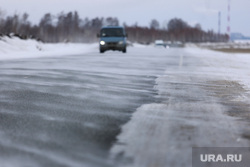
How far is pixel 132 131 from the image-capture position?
509 cm

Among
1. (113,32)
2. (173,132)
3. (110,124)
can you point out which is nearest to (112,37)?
(113,32)

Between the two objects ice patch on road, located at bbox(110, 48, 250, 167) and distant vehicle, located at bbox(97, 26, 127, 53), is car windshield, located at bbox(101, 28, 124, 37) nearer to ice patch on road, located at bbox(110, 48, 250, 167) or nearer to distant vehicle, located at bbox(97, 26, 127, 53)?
distant vehicle, located at bbox(97, 26, 127, 53)

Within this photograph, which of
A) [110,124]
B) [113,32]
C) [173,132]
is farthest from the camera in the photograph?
[113,32]

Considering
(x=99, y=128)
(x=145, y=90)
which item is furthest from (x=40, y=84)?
(x=99, y=128)

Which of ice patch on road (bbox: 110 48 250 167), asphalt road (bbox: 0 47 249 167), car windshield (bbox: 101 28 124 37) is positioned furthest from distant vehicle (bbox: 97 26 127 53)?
ice patch on road (bbox: 110 48 250 167)

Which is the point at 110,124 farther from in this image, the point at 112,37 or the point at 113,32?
the point at 113,32

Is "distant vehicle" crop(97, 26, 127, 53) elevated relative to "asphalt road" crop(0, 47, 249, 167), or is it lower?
elevated

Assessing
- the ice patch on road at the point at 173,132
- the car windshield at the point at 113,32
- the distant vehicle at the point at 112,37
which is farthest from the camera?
the car windshield at the point at 113,32

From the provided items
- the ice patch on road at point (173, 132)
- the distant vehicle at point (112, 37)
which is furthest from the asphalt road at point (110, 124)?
the distant vehicle at point (112, 37)

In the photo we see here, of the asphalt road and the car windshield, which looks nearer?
the asphalt road

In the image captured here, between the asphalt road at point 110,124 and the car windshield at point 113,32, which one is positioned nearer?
the asphalt road at point 110,124

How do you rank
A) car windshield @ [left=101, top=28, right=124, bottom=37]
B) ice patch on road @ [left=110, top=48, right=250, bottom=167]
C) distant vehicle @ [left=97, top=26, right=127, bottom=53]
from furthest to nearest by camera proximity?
car windshield @ [left=101, top=28, right=124, bottom=37] < distant vehicle @ [left=97, top=26, right=127, bottom=53] < ice patch on road @ [left=110, top=48, right=250, bottom=167]

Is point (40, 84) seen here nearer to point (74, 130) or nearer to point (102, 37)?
point (74, 130)

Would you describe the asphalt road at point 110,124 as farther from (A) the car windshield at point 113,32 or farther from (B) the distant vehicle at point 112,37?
(A) the car windshield at point 113,32
